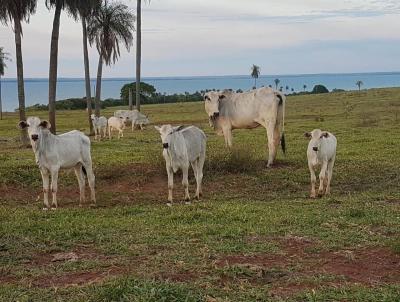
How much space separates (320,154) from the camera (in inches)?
517

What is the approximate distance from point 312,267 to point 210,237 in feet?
6.28

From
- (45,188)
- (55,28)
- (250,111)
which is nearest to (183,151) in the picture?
(45,188)

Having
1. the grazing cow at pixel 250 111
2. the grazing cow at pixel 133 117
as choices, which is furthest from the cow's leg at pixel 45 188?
the grazing cow at pixel 133 117

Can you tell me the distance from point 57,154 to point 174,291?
23.2ft

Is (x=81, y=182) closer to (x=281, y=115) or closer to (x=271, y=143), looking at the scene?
(x=271, y=143)

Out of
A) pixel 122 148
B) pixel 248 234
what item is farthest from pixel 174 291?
pixel 122 148

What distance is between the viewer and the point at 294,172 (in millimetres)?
15836

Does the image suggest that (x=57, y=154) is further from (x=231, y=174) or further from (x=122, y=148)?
(x=122, y=148)

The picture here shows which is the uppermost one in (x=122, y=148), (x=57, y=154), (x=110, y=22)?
(x=110, y=22)

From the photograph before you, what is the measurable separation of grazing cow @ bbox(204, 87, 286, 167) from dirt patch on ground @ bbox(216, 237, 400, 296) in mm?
9304

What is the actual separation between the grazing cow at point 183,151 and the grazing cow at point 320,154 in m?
2.43

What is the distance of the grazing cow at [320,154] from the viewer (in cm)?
1291

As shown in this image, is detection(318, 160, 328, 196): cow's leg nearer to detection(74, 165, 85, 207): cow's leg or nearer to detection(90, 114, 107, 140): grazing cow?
detection(74, 165, 85, 207): cow's leg

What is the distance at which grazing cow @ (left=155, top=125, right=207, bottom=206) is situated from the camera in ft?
40.1
